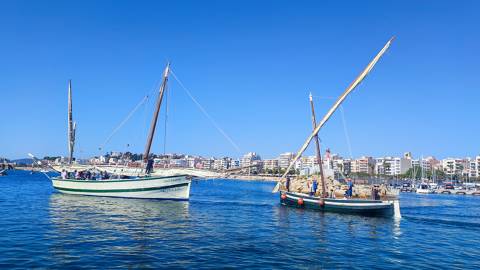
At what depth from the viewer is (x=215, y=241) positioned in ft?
67.2

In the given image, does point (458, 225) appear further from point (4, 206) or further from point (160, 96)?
point (4, 206)

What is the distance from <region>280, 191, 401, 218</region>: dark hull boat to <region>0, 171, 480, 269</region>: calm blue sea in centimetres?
328

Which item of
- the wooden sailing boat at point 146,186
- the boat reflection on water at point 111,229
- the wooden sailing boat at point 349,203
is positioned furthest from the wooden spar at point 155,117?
the wooden sailing boat at point 349,203

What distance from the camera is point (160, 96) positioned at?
46688mm

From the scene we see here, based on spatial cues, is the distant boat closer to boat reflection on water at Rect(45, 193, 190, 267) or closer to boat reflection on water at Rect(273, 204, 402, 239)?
boat reflection on water at Rect(273, 204, 402, 239)

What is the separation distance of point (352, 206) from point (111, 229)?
77.2 feet

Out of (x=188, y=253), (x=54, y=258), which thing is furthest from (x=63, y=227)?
(x=188, y=253)

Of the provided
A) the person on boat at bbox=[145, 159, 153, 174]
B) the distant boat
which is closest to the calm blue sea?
the distant boat

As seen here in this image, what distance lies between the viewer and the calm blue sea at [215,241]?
15953 millimetres

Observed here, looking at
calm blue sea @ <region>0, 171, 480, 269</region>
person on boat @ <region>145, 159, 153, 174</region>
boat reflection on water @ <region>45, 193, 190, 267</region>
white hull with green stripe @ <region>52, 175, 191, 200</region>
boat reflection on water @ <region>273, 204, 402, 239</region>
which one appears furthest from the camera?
person on boat @ <region>145, 159, 153, 174</region>

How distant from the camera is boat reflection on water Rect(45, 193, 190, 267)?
55.0 feet

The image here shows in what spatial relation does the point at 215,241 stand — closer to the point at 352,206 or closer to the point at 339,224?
the point at 339,224

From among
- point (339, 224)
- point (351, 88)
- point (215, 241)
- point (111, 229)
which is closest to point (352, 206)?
point (339, 224)

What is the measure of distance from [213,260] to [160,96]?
3325cm
